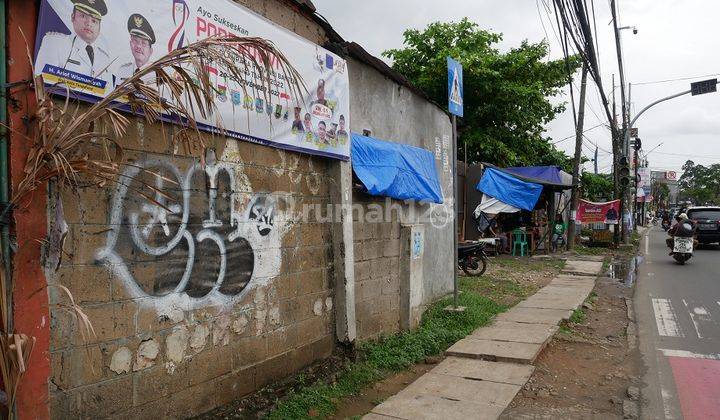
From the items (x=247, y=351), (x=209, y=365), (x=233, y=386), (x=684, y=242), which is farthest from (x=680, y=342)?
(x=684, y=242)

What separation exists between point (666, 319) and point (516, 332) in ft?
10.1

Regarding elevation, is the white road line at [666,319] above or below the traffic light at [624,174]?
below

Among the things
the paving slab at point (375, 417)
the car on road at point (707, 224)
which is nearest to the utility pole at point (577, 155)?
the car on road at point (707, 224)

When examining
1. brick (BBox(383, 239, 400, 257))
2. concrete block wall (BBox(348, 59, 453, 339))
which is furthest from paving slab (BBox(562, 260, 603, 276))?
brick (BBox(383, 239, 400, 257))

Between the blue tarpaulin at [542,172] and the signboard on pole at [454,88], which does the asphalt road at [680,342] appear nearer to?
the signboard on pole at [454,88]

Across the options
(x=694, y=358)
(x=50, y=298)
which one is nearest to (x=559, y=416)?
(x=694, y=358)

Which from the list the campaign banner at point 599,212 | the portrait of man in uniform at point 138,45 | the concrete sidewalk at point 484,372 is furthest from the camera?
the campaign banner at point 599,212

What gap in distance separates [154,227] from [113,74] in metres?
0.98

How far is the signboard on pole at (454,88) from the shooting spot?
6.70 m

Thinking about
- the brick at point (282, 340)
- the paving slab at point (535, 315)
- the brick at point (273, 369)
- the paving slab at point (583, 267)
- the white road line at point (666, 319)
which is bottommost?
the white road line at point (666, 319)

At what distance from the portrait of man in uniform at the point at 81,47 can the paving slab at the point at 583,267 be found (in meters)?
12.2

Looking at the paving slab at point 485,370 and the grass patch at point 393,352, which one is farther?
the paving slab at point 485,370

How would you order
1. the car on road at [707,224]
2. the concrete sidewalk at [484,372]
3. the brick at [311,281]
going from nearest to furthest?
the concrete sidewalk at [484,372]
the brick at [311,281]
the car on road at [707,224]

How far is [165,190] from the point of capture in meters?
3.39
